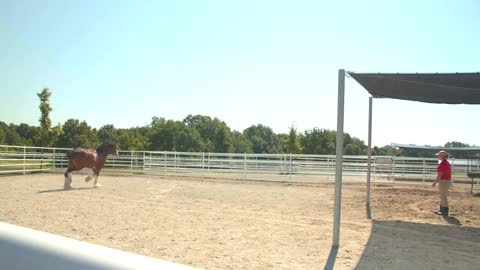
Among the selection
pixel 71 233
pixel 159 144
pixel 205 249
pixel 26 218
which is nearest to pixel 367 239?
pixel 205 249

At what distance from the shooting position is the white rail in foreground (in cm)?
96

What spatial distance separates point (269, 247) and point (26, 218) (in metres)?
4.74

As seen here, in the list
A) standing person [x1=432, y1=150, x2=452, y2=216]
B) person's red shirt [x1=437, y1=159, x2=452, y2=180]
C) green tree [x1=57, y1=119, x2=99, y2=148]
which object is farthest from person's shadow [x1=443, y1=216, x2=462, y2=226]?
green tree [x1=57, y1=119, x2=99, y2=148]

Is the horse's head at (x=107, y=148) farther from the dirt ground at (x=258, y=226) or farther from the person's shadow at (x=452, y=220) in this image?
the person's shadow at (x=452, y=220)

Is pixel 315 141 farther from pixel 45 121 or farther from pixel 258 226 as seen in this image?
pixel 258 226

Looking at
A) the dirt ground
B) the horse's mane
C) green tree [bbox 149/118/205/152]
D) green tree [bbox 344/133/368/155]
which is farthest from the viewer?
green tree [bbox 149/118/205/152]

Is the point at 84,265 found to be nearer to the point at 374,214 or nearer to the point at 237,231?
the point at 237,231

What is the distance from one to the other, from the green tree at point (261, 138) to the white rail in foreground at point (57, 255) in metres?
89.0

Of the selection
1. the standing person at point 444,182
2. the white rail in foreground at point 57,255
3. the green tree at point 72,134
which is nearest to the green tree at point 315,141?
the green tree at point 72,134

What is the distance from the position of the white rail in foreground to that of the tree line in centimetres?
1297

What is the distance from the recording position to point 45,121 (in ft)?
81.9

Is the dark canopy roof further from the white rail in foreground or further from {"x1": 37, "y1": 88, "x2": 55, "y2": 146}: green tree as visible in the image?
{"x1": 37, "y1": 88, "x2": 55, "y2": 146}: green tree

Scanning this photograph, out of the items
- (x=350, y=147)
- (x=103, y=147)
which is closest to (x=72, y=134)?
(x=103, y=147)

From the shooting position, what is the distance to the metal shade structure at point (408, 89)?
5.56 m
